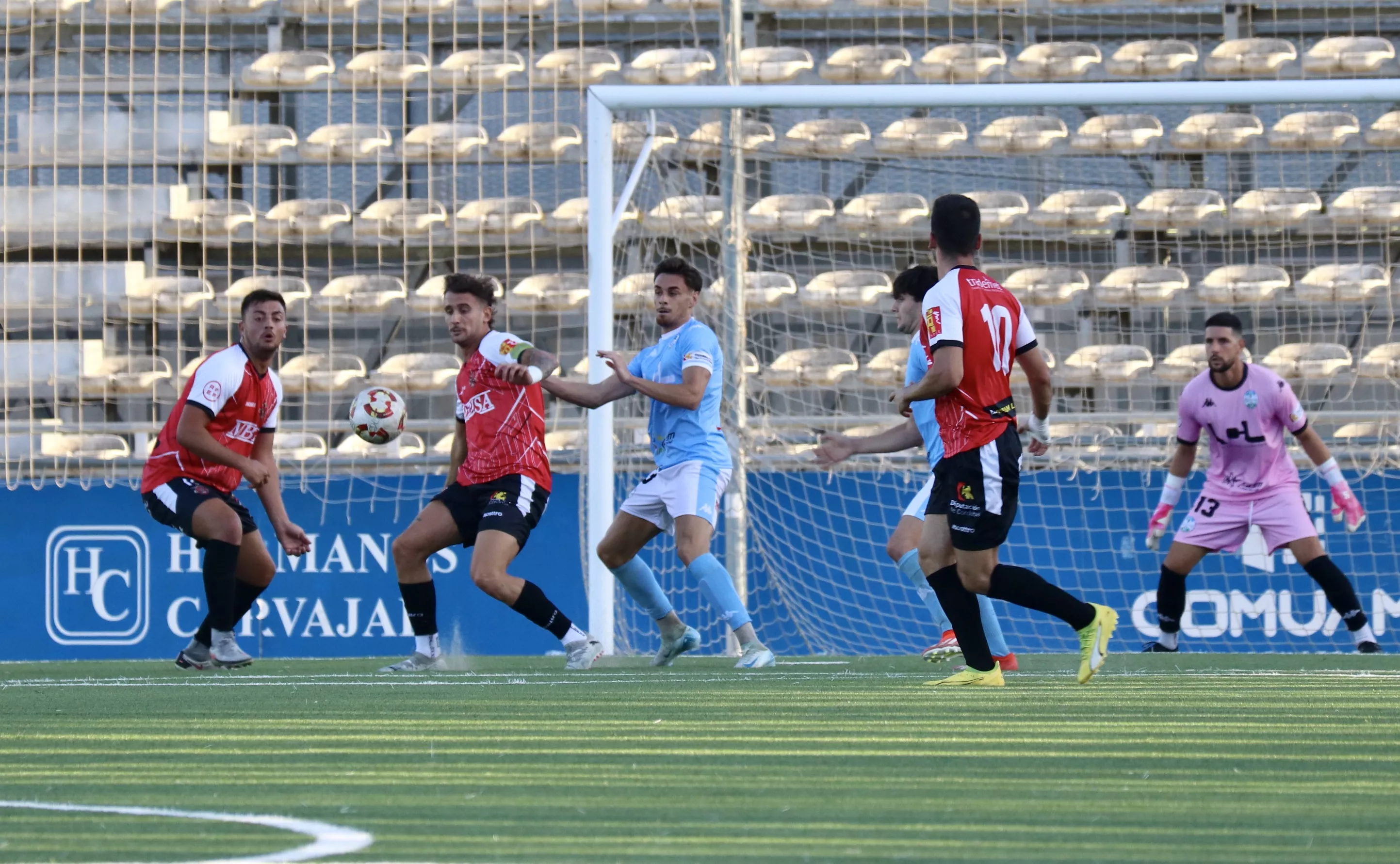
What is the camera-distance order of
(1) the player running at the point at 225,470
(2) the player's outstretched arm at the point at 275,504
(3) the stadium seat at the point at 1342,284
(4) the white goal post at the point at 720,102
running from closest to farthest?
(1) the player running at the point at 225,470 → (2) the player's outstretched arm at the point at 275,504 → (4) the white goal post at the point at 720,102 → (3) the stadium seat at the point at 1342,284

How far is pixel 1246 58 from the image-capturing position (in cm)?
1486

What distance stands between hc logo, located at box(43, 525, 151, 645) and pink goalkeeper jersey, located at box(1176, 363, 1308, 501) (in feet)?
19.7

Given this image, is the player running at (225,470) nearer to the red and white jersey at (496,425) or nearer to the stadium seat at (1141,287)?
the red and white jersey at (496,425)

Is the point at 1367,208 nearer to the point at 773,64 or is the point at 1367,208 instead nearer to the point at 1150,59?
the point at 1150,59

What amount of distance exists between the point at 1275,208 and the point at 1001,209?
7.05 ft

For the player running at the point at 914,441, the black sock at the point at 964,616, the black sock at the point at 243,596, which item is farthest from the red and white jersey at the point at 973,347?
the black sock at the point at 243,596

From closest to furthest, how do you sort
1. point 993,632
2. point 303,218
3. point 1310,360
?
point 993,632 < point 1310,360 < point 303,218

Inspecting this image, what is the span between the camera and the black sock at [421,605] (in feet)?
23.2

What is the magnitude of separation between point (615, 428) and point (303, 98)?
6.19 m

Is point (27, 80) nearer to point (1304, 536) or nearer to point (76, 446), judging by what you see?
point (76, 446)

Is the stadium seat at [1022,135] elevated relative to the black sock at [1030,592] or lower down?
elevated

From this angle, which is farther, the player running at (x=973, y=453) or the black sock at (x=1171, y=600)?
the black sock at (x=1171, y=600)

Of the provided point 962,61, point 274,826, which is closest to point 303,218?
point 962,61

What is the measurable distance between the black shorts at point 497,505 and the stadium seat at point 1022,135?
8.52 metres
